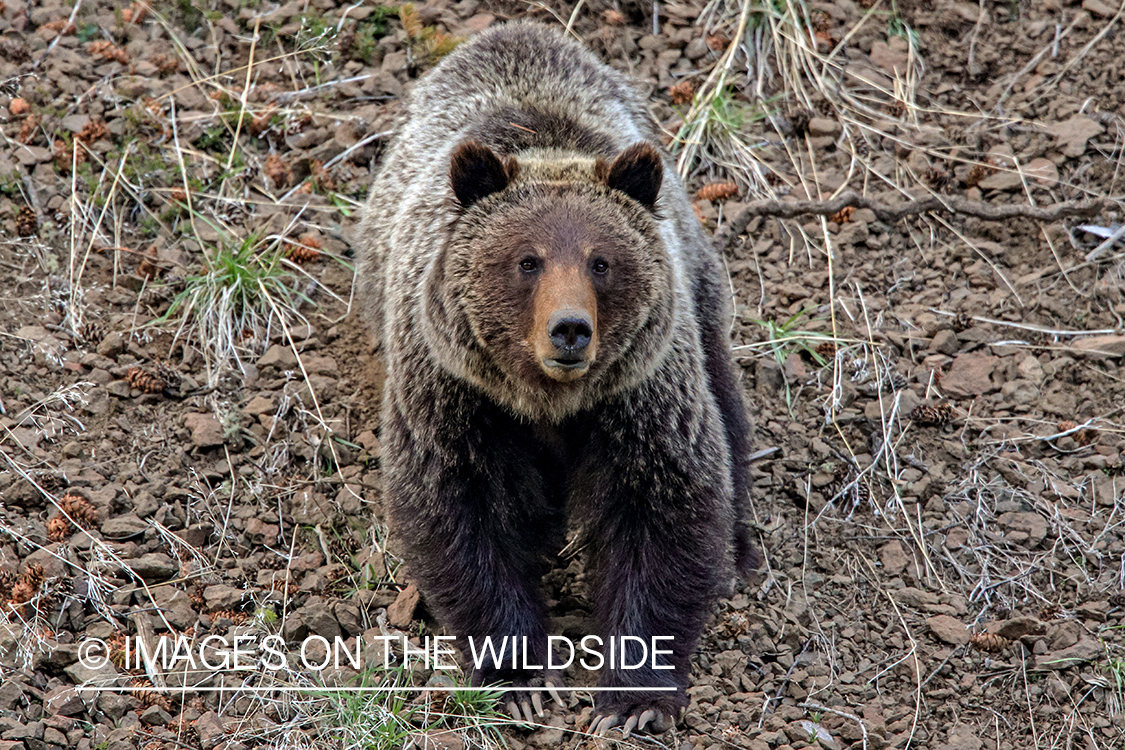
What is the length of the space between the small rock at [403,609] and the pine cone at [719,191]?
12.4 ft

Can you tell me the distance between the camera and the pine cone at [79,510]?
611 centimetres

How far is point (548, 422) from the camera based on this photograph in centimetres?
557

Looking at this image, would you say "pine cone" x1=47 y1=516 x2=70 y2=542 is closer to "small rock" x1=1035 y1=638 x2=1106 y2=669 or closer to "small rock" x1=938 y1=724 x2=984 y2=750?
"small rock" x1=938 y1=724 x2=984 y2=750

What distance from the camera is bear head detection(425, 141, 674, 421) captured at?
5188 mm

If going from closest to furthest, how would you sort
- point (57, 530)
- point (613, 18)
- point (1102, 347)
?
point (57, 530) → point (1102, 347) → point (613, 18)

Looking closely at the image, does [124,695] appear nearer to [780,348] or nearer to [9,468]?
[9,468]

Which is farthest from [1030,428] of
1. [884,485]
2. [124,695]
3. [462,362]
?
[124,695]

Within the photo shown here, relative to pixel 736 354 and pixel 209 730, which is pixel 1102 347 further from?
pixel 209 730

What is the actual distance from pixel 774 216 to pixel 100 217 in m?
4.48

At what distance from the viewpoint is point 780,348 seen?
25.2ft

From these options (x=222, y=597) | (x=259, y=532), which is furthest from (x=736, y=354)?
(x=222, y=597)

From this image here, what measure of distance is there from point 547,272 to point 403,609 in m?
2.06

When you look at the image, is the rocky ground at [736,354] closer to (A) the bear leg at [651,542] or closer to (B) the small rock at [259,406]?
(B) the small rock at [259,406]

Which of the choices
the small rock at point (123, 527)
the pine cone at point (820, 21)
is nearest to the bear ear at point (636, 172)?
the small rock at point (123, 527)
